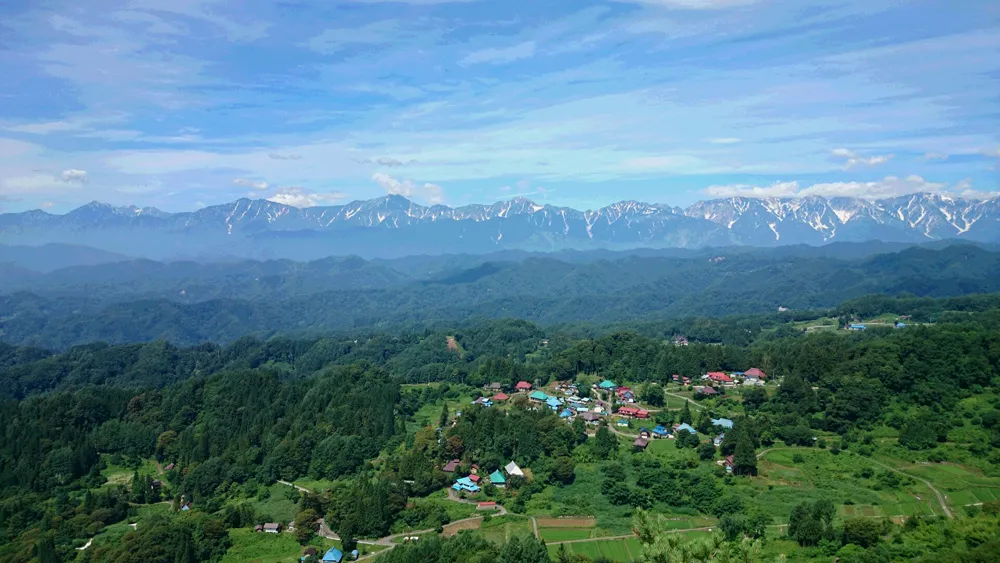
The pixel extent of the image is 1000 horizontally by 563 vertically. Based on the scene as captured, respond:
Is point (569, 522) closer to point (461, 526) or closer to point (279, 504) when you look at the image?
point (461, 526)

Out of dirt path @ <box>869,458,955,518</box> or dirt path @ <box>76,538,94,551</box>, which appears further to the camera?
dirt path @ <box>76,538,94,551</box>

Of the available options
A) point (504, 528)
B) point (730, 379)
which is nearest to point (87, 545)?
point (504, 528)

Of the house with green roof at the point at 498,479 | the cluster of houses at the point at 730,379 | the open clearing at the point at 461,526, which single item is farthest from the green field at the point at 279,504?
the cluster of houses at the point at 730,379

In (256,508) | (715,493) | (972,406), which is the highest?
(972,406)

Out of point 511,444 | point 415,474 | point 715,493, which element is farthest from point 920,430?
point 415,474

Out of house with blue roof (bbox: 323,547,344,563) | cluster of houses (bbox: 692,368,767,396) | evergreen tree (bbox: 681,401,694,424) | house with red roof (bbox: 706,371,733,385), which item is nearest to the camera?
house with blue roof (bbox: 323,547,344,563)

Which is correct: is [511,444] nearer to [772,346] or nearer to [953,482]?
[953,482]

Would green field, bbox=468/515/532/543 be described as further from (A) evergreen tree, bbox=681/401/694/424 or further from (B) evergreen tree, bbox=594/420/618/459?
(A) evergreen tree, bbox=681/401/694/424

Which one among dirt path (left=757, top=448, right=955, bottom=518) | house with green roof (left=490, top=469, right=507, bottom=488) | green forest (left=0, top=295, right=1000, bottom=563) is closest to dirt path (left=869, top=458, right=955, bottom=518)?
dirt path (left=757, top=448, right=955, bottom=518)
